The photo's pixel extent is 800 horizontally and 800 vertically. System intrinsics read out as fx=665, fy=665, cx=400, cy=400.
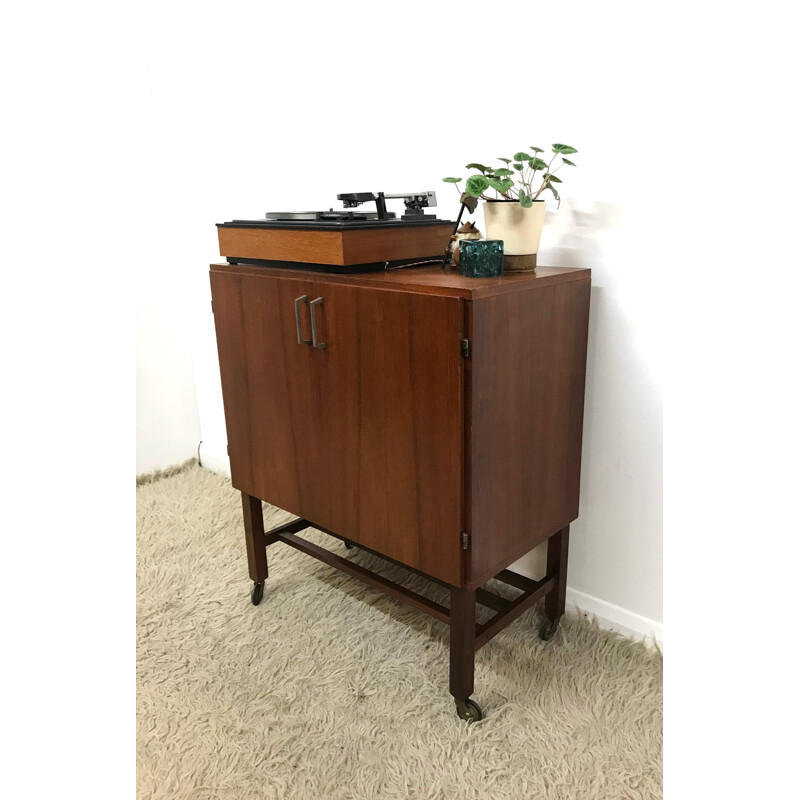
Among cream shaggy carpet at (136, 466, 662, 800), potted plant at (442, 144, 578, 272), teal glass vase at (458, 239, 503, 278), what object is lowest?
cream shaggy carpet at (136, 466, 662, 800)

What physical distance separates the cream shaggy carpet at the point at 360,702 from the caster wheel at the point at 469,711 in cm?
2

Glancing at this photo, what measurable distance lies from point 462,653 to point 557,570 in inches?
14.9

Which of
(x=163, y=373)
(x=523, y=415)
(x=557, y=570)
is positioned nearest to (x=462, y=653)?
(x=557, y=570)

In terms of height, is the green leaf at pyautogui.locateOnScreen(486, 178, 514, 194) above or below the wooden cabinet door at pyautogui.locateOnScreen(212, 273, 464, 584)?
above

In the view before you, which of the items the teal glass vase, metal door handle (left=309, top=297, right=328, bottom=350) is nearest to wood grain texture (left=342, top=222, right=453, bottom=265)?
metal door handle (left=309, top=297, right=328, bottom=350)

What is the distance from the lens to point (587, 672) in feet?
5.08

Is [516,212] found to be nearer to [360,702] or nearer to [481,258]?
[481,258]

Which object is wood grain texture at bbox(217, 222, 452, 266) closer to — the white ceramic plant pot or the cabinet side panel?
the white ceramic plant pot

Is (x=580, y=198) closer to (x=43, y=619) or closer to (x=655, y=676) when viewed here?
(x=655, y=676)

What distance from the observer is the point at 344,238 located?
53.7 inches

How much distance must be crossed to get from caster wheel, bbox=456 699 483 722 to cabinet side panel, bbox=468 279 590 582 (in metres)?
0.30

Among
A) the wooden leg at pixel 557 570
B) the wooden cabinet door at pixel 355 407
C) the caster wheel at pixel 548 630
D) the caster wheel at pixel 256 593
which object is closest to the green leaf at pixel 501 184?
the wooden cabinet door at pixel 355 407

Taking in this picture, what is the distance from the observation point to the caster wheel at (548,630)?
5.45 feet

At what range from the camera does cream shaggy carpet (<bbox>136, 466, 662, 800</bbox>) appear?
1291mm
